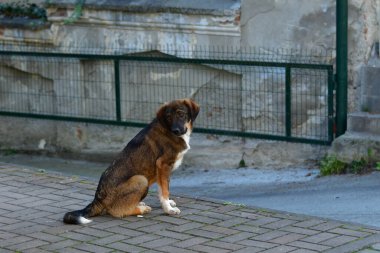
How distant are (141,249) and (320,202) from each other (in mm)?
2362

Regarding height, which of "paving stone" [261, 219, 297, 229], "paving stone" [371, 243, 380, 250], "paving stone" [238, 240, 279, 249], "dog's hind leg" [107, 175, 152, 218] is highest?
"dog's hind leg" [107, 175, 152, 218]

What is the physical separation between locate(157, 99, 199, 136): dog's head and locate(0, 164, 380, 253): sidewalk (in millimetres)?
879

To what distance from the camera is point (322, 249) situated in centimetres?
722

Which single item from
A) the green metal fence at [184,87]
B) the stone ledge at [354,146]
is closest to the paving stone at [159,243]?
the stone ledge at [354,146]

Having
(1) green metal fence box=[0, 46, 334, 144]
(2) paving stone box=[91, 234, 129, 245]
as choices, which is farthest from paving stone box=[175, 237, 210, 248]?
(1) green metal fence box=[0, 46, 334, 144]

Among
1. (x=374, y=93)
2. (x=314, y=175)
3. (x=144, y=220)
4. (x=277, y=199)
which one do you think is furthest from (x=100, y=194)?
(x=374, y=93)

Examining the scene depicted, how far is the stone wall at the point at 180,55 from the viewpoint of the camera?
10.5 m

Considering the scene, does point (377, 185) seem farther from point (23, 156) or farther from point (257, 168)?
point (23, 156)

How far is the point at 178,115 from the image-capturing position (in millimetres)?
8273

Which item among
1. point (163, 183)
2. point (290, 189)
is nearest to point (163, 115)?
point (163, 183)

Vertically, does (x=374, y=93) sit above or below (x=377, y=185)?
above

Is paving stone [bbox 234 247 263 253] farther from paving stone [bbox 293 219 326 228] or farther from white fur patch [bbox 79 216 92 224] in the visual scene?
white fur patch [bbox 79 216 92 224]

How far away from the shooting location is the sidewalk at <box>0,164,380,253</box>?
7.41 m

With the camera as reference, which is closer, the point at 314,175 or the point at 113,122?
the point at 314,175
